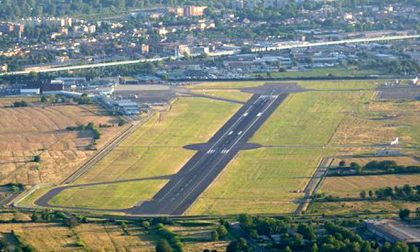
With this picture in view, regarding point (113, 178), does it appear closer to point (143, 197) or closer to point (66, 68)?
point (143, 197)

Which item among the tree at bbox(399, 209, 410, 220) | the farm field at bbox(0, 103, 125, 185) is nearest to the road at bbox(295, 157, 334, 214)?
the tree at bbox(399, 209, 410, 220)

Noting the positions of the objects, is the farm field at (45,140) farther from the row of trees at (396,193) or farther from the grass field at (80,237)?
the row of trees at (396,193)

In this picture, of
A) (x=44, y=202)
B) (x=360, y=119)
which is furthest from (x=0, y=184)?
(x=360, y=119)

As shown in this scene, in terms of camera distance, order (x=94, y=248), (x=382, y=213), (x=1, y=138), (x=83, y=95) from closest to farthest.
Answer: (x=94, y=248)
(x=382, y=213)
(x=1, y=138)
(x=83, y=95)

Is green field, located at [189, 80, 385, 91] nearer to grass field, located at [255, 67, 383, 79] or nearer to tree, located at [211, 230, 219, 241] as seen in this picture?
grass field, located at [255, 67, 383, 79]

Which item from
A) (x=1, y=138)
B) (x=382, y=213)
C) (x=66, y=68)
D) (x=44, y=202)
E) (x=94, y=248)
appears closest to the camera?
(x=94, y=248)

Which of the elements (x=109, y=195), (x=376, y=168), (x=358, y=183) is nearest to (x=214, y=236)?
(x=109, y=195)
